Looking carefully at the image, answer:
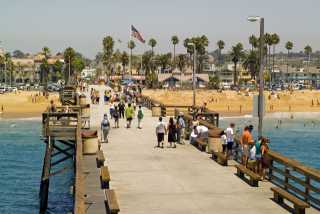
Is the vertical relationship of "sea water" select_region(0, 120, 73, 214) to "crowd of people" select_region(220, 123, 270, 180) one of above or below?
below

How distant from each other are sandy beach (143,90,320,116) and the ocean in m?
15.2

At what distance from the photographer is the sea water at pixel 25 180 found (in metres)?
27.2

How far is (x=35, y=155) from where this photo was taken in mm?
44562

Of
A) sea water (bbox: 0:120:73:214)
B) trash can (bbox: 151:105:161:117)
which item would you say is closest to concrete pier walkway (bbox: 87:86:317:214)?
sea water (bbox: 0:120:73:214)

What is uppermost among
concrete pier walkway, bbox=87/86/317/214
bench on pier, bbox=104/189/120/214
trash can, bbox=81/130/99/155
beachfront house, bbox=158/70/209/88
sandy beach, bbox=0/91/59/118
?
beachfront house, bbox=158/70/209/88

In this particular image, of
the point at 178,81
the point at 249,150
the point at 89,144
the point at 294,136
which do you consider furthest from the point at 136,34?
the point at 178,81

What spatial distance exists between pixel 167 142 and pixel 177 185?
11.4 m

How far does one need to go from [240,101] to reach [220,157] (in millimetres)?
87965

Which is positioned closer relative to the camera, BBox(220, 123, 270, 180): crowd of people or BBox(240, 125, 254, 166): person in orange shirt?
BBox(220, 123, 270, 180): crowd of people

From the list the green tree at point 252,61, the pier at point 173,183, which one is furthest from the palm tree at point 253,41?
the pier at point 173,183

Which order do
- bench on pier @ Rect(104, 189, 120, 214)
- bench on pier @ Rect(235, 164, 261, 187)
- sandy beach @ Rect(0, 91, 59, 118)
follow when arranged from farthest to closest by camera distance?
1. sandy beach @ Rect(0, 91, 59, 118)
2. bench on pier @ Rect(235, 164, 261, 187)
3. bench on pier @ Rect(104, 189, 120, 214)

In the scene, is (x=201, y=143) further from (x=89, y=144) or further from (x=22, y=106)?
(x=22, y=106)

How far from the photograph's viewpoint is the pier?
1723 centimetres

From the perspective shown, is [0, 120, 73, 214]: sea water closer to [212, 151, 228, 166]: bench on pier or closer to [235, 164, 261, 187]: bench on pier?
[212, 151, 228, 166]: bench on pier
